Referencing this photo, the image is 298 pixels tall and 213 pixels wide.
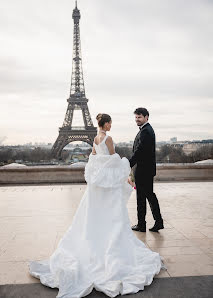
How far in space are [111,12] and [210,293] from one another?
38.2 ft

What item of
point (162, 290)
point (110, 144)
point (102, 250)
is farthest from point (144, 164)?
point (162, 290)

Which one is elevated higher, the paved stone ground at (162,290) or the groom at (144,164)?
the groom at (144,164)

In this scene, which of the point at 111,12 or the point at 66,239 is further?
the point at 111,12

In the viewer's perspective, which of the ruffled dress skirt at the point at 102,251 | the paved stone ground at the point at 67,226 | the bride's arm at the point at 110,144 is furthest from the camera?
the bride's arm at the point at 110,144

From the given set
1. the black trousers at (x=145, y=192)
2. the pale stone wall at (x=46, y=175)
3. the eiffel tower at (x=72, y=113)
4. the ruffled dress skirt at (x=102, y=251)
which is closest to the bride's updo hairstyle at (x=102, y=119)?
the ruffled dress skirt at (x=102, y=251)

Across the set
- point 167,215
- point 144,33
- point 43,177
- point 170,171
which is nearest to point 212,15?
point 144,33

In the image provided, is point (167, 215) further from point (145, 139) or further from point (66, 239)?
point (66, 239)

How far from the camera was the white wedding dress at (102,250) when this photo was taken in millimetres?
3072

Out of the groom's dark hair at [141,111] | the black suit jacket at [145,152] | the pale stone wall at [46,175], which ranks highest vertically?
the groom's dark hair at [141,111]

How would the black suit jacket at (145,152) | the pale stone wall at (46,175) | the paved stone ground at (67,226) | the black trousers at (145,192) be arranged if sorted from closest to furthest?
1. the paved stone ground at (67,226)
2. the black suit jacket at (145,152)
3. the black trousers at (145,192)
4. the pale stone wall at (46,175)

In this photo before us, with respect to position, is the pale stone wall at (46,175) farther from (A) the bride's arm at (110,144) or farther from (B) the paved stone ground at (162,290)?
(B) the paved stone ground at (162,290)

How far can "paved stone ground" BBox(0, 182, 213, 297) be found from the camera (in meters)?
3.58

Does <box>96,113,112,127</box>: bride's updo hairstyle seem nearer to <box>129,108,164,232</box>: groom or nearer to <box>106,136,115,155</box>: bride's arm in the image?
<box>106,136,115,155</box>: bride's arm

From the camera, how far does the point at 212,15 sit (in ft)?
31.6
